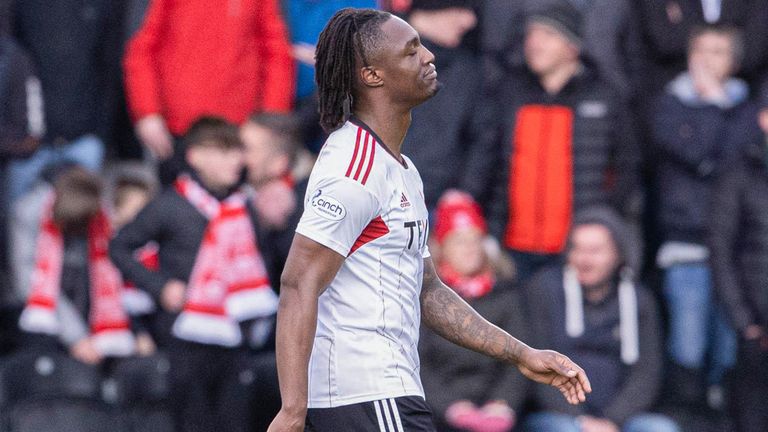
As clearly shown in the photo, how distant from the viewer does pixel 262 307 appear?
288 inches

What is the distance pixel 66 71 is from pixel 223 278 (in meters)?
1.59

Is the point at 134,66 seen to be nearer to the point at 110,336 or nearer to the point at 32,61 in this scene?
the point at 32,61

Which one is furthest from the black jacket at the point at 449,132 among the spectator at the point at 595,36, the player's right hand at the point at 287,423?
the player's right hand at the point at 287,423

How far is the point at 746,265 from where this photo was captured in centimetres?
776

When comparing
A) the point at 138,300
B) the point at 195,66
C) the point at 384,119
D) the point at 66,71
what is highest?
the point at 384,119

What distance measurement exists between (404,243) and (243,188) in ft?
12.3

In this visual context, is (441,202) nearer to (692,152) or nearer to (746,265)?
(692,152)

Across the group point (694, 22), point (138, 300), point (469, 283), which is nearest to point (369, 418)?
point (469, 283)

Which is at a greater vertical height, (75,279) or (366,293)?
(366,293)

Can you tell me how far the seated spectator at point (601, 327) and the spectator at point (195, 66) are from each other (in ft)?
5.69

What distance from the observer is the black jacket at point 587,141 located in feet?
26.1

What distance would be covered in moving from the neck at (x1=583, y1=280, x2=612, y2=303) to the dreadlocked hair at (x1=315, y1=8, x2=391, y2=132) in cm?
369

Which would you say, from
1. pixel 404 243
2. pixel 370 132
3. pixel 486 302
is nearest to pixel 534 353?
pixel 404 243

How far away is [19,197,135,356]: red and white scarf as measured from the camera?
24.7ft
